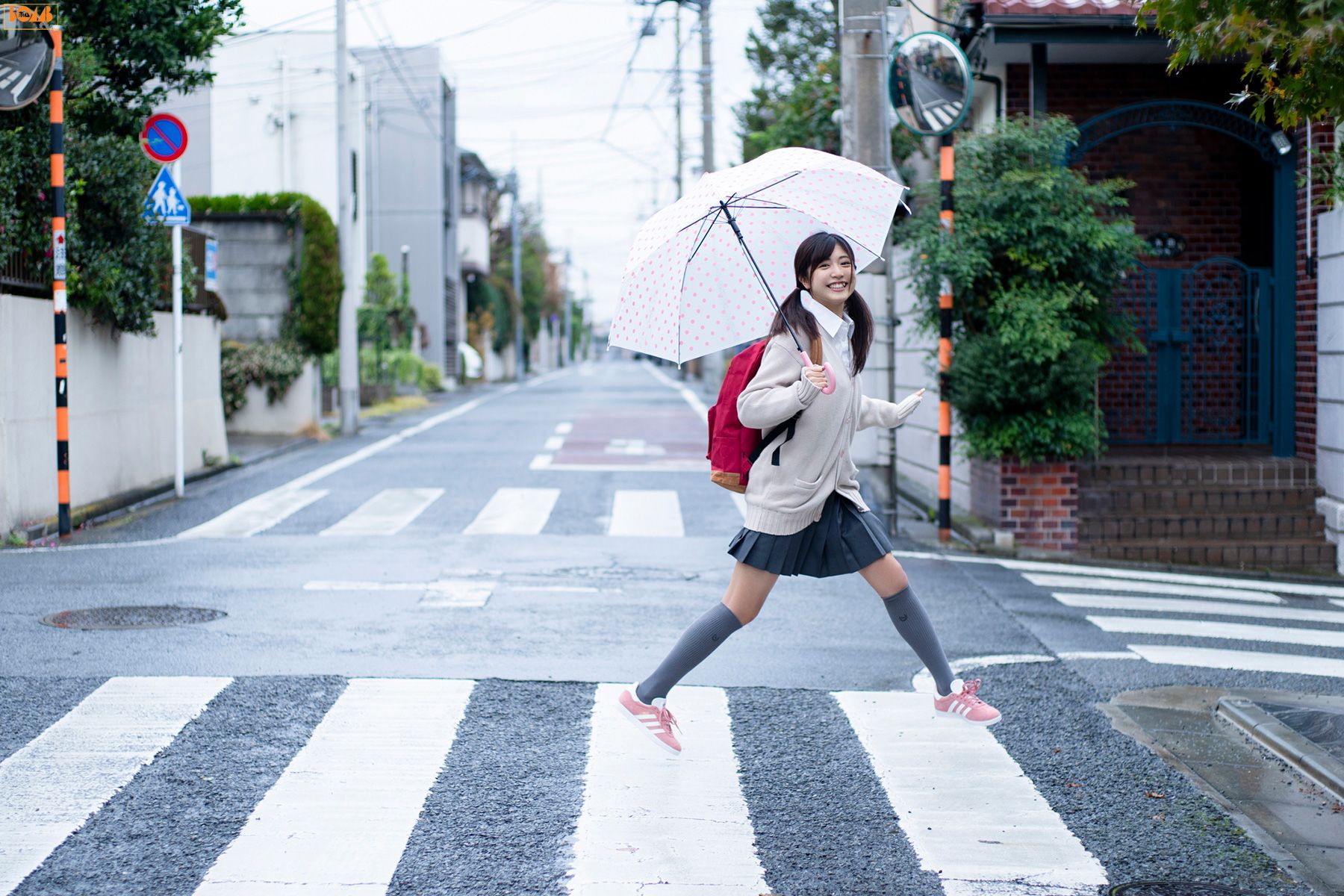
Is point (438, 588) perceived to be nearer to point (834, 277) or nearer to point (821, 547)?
point (821, 547)

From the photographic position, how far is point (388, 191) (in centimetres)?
4816

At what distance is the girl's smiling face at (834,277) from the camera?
4.73 metres

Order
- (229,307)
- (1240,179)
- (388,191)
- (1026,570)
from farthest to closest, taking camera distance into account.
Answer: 1. (388,191)
2. (229,307)
3. (1240,179)
4. (1026,570)

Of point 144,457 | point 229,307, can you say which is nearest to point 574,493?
point 144,457

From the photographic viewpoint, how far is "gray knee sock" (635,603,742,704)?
4.92m

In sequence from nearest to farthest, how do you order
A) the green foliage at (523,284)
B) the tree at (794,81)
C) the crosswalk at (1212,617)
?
the crosswalk at (1212,617) → the tree at (794,81) → the green foliage at (523,284)

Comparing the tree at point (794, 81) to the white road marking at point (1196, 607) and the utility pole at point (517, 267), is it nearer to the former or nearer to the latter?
the white road marking at point (1196, 607)

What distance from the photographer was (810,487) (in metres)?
4.73

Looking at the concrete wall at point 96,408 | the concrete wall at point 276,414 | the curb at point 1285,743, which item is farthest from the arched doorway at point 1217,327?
the concrete wall at point 276,414

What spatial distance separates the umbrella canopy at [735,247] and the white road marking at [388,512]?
6.41 m

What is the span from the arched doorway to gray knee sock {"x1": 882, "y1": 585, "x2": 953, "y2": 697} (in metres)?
7.74

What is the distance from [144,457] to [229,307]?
33.4 feet

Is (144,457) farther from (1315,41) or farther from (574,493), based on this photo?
(1315,41)

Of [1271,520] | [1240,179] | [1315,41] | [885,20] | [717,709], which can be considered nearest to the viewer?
[1315,41]
